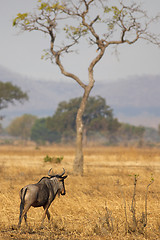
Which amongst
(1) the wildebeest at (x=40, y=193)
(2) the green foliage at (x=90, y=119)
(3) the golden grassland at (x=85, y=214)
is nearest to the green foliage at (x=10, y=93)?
(2) the green foliage at (x=90, y=119)

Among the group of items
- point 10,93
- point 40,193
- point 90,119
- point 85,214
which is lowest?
point 85,214

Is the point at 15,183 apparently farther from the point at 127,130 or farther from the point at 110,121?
the point at 127,130

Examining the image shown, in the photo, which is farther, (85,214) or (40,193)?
(85,214)

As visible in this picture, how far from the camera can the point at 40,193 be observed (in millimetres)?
7172

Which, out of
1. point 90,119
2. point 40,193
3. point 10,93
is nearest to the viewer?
point 40,193

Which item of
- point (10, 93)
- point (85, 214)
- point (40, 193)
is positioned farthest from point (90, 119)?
point (40, 193)

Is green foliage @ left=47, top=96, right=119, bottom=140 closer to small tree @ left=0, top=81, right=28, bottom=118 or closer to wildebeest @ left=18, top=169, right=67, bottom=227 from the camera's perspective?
small tree @ left=0, top=81, right=28, bottom=118

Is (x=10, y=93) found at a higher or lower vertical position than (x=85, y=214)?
higher

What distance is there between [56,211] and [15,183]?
184 inches

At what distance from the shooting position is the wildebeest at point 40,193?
22.9ft

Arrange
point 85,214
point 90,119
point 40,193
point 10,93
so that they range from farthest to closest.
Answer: point 90,119 → point 10,93 → point 85,214 → point 40,193

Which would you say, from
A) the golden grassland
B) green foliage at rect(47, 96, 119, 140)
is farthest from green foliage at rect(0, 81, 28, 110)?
the golden grassland

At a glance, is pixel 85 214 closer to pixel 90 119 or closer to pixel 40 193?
pixel 40 193

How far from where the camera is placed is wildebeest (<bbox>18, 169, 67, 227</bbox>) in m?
6.98
